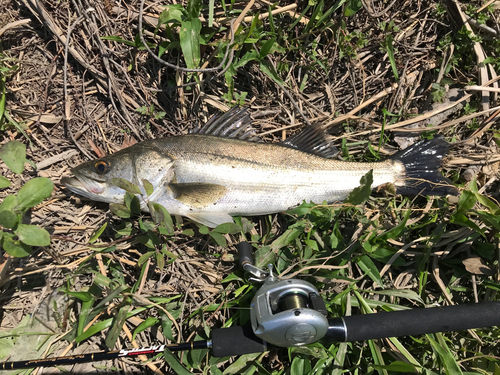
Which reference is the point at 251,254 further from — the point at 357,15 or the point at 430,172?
the point at 357,15

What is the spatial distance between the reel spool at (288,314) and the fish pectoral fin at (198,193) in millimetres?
910

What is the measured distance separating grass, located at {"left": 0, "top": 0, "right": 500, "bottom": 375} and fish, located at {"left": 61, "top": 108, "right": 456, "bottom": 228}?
168 millimetres

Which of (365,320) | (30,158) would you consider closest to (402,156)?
(365,320)

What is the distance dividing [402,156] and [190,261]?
2252mm

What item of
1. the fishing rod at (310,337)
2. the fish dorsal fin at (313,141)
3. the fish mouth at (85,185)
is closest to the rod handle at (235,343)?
the fishing rod at (310,337)

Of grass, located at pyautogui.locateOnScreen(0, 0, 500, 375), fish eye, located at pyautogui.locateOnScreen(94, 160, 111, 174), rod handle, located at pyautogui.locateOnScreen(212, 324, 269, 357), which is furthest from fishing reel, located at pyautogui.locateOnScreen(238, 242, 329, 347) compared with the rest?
fish eye, located at pyautogui.locateOnScreen(94, 160, 111, 174)

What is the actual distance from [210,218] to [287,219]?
0.75 m

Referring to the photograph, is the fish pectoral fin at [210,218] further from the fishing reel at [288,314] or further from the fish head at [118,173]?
the fishing reel at [288,314]

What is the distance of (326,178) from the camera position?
9.17ft

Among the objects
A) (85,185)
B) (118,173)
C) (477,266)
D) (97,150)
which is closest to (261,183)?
(118,173)

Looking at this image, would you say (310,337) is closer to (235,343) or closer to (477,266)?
(235,343)

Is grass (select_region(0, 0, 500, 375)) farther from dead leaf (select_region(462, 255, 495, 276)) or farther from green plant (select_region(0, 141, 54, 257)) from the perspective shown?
green plant (select_region(0, 141, 54, 257))

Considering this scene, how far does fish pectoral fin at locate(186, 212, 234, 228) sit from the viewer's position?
273cm

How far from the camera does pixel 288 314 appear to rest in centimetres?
194
